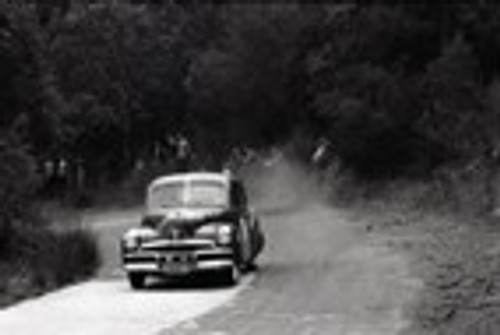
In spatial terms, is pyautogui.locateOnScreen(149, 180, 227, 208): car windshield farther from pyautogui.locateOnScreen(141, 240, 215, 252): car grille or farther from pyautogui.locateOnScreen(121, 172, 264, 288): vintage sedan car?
pyautogui.locateOnScreen(141, 240, 215, 252): car grille

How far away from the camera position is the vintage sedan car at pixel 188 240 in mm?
24781

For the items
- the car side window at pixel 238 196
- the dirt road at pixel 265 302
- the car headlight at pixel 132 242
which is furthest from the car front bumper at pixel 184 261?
the car side window at pixel 238 196

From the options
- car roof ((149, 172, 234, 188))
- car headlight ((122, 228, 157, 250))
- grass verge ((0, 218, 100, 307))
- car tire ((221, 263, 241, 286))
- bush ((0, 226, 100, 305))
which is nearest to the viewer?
car headlight ((122, 228, 157, 250))

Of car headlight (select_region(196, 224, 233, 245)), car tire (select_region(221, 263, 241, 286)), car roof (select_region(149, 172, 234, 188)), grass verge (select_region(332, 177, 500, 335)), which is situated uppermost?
car roof (select_region(149, 172, 234, 188))

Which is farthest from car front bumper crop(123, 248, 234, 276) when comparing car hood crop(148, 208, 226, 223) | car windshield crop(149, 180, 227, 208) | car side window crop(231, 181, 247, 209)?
car side window crop(231, 181, 247, 209)

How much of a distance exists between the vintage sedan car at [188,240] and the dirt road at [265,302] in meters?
0.44

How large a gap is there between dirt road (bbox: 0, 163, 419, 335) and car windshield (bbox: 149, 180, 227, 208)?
1.73m

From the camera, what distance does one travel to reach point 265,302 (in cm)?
2195

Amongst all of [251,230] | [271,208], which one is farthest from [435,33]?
[251,230]

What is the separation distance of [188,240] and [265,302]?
330cm

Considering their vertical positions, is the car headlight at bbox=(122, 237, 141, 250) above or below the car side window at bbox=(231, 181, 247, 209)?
below

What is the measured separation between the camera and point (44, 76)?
126 feet

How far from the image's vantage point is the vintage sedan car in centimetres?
2478

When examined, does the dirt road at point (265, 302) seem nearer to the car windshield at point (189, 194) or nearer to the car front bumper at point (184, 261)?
the car front bumper at point (184, 261)
